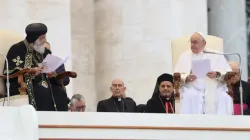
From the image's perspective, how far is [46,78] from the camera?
13.7 meters

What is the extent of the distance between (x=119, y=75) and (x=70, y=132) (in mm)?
3976

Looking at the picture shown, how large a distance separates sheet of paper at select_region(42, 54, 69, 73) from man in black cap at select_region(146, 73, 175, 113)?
1.66 metres

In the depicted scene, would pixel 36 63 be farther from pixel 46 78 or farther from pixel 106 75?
pixel 106 75

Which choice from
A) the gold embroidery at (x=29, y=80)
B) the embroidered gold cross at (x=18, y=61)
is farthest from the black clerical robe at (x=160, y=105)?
the embroidered gold cross at (x=18, y=61)

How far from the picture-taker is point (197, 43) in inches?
557

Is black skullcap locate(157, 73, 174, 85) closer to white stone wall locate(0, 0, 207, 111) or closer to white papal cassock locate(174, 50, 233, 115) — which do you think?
white papal cassock locate(174, 50, 233, 115)

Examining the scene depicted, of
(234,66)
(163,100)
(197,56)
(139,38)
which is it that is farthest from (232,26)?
(163,100)

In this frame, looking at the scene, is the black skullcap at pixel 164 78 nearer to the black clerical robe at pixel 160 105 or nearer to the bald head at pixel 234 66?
the black clerical robe at pixel 160 105

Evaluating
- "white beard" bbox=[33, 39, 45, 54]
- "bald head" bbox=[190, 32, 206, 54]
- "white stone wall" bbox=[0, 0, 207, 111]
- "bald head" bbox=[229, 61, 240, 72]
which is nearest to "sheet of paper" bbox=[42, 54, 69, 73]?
"white beard" bbox=[33, 39, 45, 54]

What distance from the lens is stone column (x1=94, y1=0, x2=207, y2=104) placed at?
632 inches

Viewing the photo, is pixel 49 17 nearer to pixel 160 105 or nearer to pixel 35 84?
pixel 160 105

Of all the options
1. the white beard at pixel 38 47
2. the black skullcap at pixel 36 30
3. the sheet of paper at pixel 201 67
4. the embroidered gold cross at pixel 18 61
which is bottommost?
the sheet of paper at pixel 201 67

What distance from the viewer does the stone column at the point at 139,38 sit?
52.7ft

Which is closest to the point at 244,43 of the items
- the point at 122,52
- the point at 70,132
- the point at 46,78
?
the point at 122,52
